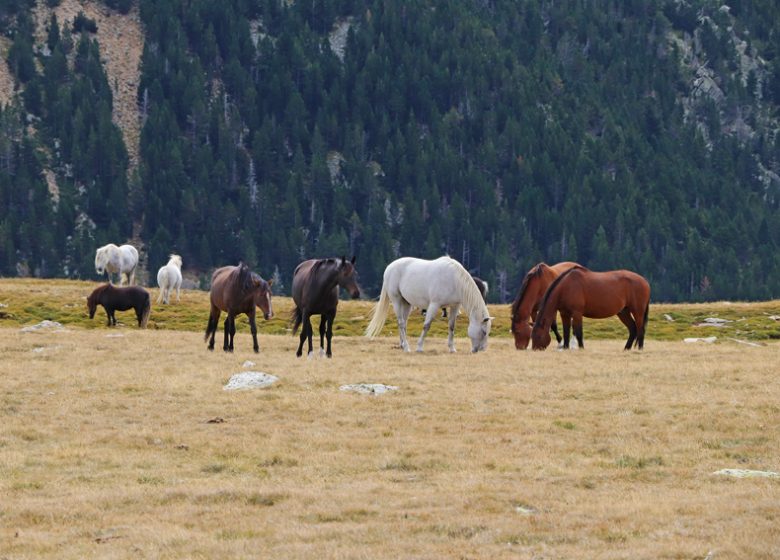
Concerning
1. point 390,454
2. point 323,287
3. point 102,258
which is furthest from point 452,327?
point 102,258

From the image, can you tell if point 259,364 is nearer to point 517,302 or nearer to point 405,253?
point 517,302

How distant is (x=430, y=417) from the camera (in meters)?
23.2

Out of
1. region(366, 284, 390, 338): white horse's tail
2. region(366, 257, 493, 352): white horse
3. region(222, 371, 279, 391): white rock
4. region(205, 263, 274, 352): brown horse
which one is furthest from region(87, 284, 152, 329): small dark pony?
region(222, 371, 279, 391): white rock

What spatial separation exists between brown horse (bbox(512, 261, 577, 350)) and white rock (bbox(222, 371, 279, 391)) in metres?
10.5

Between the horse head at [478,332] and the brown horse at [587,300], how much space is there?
1444 mm

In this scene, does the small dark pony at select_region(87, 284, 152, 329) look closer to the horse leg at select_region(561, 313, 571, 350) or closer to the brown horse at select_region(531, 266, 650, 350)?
the brown horse at select_region(531, 266, 650, 350)

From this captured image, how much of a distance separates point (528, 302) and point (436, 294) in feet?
11.1

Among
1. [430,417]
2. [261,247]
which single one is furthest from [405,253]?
[430,417]

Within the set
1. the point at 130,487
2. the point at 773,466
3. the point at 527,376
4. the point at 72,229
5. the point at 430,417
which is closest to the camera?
the point at 130,487

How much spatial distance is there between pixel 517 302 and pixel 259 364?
31.2 feet

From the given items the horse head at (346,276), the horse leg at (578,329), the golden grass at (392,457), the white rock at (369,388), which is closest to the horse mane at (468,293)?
the golden grass at (392,457)

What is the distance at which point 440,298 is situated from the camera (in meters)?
34.5

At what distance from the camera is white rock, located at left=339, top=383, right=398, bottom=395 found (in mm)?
25734

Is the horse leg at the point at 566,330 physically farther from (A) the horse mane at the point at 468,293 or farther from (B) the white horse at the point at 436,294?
(A) the horse mane at the point at 468,293
